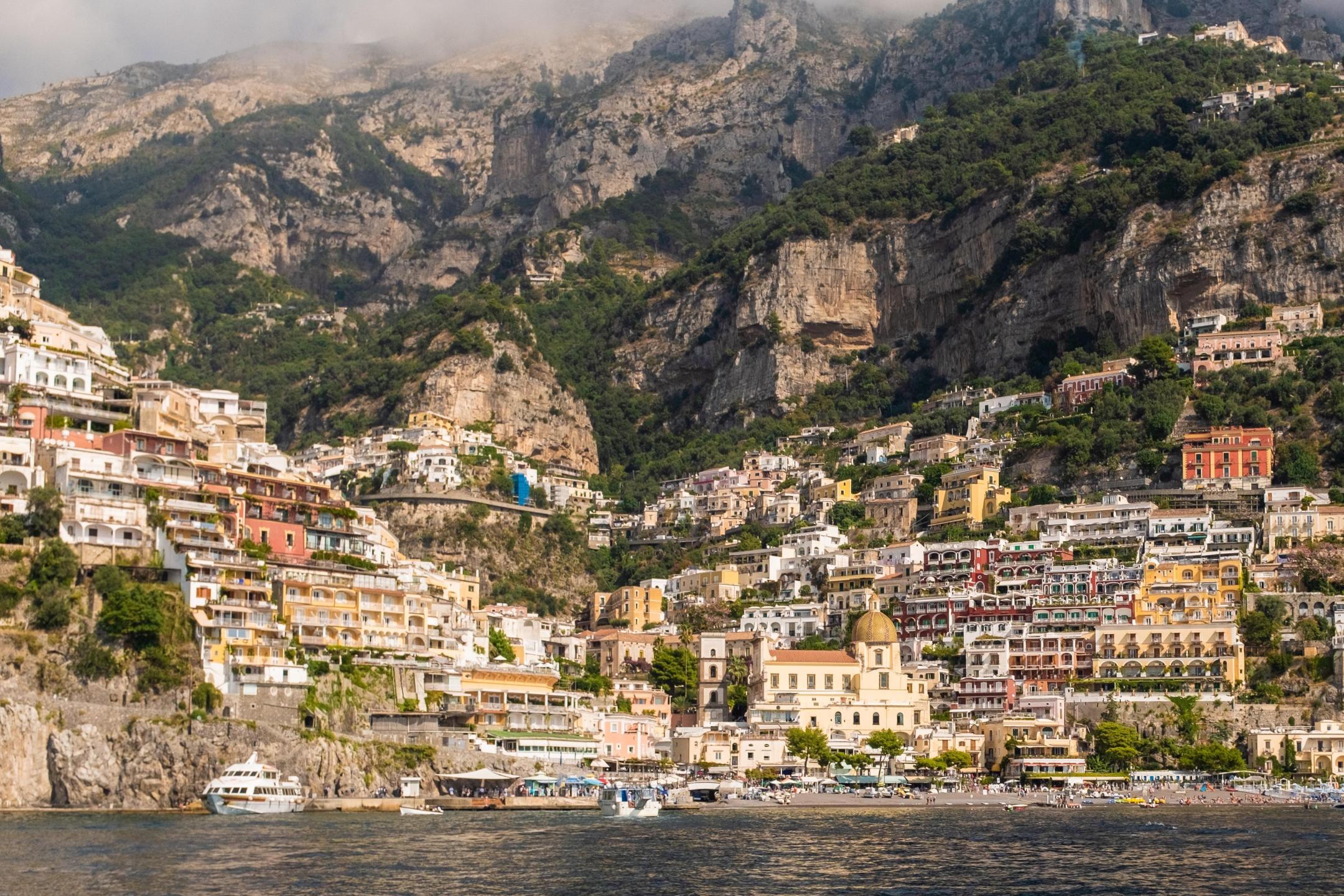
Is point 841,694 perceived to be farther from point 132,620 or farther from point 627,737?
point 132,620

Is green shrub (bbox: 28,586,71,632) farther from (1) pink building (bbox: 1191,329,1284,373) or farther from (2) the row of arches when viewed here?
(1) pink building (bbox: 1191,329,1284,373)

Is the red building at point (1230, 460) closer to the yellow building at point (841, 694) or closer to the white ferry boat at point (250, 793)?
the yellow building at point (841, 694)

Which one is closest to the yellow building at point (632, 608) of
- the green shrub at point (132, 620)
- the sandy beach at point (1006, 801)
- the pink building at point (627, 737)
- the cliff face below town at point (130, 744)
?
the pink building at point (627, 737)

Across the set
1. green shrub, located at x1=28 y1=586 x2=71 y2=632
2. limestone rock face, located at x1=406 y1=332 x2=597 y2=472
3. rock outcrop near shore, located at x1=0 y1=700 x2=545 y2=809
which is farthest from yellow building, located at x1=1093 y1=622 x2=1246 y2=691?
limestone rock face, located at x1=406 y1=332 x2=597 y2=472

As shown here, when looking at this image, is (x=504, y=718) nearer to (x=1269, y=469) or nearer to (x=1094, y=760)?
(x=1094, y=760)

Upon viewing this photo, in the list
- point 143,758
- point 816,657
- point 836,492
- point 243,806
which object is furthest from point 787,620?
point 143,758

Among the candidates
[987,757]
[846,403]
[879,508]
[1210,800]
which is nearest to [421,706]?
[987,757]
